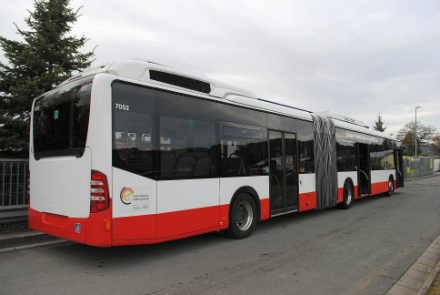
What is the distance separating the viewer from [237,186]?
6.74 metres

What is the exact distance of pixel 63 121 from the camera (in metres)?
5.15

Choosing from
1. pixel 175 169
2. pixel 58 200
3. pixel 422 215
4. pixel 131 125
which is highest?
pixel 131 125

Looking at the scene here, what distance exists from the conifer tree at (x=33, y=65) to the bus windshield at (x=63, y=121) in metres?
2.61

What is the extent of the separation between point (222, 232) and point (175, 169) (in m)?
2.33

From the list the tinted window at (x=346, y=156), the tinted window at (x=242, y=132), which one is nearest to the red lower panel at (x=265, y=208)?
the tinted window at (x=242, y=132)

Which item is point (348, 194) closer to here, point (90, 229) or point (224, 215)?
point (224, 215)

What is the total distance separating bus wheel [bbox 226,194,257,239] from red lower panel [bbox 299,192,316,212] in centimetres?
222

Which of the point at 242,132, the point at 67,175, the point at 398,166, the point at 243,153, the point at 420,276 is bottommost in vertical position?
the point at 420,276

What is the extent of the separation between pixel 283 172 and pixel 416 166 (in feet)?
121

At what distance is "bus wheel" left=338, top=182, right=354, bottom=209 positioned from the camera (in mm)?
11453

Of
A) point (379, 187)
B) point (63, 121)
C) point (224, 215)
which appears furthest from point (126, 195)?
point (379, 187)

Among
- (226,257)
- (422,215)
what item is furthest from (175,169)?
(422,215)

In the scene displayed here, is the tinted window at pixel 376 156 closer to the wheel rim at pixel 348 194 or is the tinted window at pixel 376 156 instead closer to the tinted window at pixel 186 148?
the wheel rim at pixel 348 194

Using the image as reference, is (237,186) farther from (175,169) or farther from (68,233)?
(68,233)
